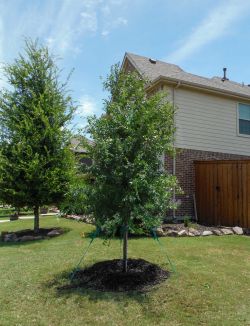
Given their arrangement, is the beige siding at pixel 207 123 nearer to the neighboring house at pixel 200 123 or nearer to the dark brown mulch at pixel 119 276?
the neighboring house at pixel 200 123

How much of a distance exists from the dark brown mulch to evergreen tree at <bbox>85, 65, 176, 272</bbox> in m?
0.32

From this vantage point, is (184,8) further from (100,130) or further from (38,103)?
(100,130)

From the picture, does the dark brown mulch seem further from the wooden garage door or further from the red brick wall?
the red brick wall

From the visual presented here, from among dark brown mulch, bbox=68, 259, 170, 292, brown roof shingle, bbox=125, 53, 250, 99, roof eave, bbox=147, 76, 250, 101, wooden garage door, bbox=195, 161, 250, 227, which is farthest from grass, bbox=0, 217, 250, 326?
brown roof shingle, bbox=125, 53, 250, 99

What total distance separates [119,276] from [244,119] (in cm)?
1107

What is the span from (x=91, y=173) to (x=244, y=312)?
3.22m

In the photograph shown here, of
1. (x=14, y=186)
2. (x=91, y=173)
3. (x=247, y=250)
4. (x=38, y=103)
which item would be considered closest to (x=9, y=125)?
(x=38, y=103)

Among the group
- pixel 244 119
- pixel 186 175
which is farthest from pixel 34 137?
pixel 244 119

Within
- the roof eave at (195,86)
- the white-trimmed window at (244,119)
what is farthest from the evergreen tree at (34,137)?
the white-trimmed window at (244,119)

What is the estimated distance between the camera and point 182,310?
486cm

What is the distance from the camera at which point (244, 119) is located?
604 inches

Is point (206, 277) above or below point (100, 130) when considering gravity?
below

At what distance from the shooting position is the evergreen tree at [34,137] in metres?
11.5

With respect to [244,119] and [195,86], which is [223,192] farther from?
[244,119]
